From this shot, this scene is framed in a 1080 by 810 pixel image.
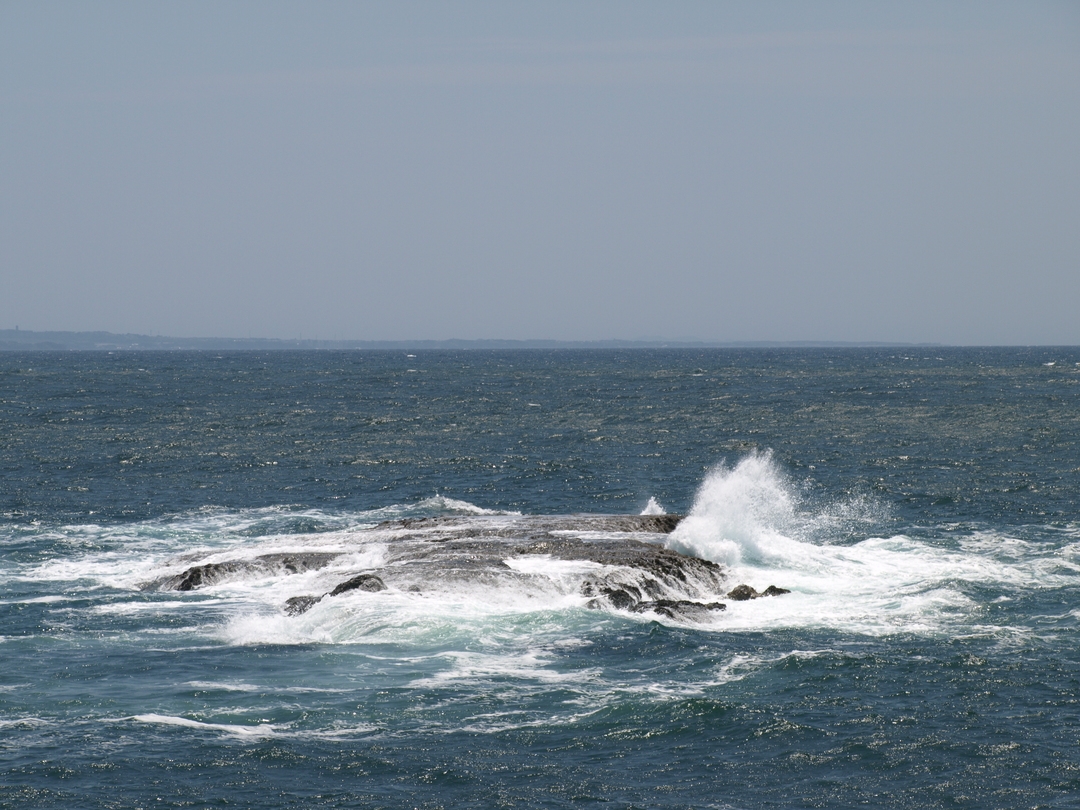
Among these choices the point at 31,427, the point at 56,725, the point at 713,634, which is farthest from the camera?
the point at 31,427

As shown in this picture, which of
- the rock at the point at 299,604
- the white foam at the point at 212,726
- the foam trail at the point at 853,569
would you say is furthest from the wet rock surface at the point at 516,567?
the white foam at the point at 212,726

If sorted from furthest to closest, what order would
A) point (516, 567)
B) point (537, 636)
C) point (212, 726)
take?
point (516, 567), point (537, 636), point (212, 726)

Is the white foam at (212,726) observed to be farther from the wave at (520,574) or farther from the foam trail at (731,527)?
the foam trail at (731,527)

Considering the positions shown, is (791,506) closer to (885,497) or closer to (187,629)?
(885,497)

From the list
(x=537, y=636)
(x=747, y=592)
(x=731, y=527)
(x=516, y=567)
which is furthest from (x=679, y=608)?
(x=731, y=527)

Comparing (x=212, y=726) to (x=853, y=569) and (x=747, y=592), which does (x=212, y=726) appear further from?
(x=853, y=569)

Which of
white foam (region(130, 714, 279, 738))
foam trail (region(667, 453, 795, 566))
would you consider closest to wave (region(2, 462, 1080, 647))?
foam trail (region(667, 453, 795, 566))

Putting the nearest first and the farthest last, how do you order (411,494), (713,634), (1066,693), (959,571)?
1. (1066,693)
2. (713,634)
3. (959,571)
4. (411,494)

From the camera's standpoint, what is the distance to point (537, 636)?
97.0ft

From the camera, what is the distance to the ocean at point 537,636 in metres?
21.1

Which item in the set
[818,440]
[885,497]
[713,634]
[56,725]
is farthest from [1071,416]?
[56,725]

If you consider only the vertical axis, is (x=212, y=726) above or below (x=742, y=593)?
below

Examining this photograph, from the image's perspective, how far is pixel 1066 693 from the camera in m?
25.3

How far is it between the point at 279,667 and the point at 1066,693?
18150mm
